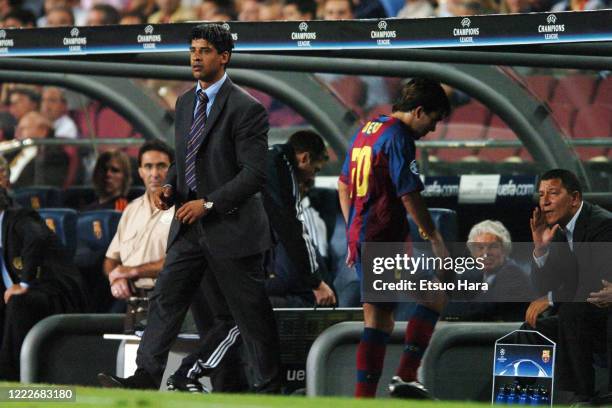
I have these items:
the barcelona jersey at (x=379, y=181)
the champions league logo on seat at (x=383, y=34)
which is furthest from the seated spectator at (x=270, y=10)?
the barcelona jersey at (x=379, y=181)

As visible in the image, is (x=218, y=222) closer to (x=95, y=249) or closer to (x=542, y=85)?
(x=95, y=249)

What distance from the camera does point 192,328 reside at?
8.32m

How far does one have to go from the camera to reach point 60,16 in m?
10.4

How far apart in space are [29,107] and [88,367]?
4.38 m

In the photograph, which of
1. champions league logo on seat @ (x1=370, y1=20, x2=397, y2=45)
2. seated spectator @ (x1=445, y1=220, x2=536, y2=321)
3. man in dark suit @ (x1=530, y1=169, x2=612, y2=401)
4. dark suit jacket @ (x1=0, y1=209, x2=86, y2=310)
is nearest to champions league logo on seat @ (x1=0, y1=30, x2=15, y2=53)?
dark suit jacket @ (x1=0, y1=209, x2=86, y2=310)

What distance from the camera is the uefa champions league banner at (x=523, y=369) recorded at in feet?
Answer: 23.1

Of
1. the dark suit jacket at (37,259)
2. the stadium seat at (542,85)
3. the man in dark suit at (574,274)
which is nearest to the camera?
the man in dark suit at (574,274)

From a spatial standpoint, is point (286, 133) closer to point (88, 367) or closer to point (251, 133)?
point (88, 367)

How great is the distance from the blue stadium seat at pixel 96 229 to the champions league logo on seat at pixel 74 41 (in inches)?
49.5

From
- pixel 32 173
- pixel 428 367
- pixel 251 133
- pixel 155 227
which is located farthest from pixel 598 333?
pixel 32 173

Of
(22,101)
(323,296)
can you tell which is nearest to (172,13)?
(323,296)

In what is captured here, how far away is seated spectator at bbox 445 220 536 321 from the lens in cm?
766

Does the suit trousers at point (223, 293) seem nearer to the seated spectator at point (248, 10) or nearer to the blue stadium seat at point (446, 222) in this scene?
the blue stadium seat at point (446, 222)

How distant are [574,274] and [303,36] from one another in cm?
223
